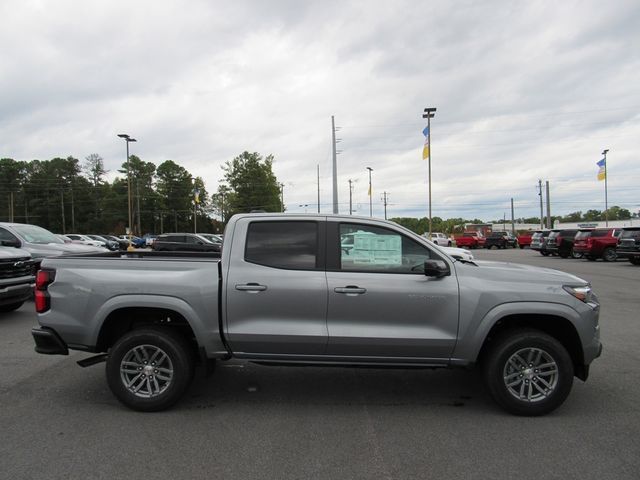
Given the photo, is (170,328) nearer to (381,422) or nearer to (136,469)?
(136,469)

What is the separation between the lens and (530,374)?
4.20 meters

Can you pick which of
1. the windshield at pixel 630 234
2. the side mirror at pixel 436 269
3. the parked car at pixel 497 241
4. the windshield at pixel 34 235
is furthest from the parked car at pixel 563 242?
the side mirror at pixel 436 269

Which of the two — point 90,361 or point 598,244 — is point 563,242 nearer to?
point 598,244

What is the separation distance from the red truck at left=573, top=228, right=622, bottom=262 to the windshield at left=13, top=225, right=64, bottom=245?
24.6 meters

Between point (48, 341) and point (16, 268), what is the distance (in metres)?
5.42

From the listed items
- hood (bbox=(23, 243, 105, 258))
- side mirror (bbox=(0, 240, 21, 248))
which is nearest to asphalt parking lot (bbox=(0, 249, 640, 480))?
hood (bbox=(23, 243, 105, 258))

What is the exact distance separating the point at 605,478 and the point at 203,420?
3.11 metres

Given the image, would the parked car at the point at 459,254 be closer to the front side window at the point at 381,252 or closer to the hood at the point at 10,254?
the front side window at the point at 381,252

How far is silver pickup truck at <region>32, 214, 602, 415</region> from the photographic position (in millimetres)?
4176

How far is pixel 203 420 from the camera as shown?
413cm

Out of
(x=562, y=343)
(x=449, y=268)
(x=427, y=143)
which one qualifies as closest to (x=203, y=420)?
(x=449, y=268)

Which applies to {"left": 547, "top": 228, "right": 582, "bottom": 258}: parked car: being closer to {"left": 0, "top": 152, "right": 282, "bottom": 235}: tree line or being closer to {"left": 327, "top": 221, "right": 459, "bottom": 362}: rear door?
{"left": 327, "top": 221, "right": 459, "bottom": 362}: rear door

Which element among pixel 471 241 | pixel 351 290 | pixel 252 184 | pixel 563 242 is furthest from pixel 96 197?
pixel 351 290

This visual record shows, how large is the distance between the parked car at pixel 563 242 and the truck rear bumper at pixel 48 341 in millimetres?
28863
